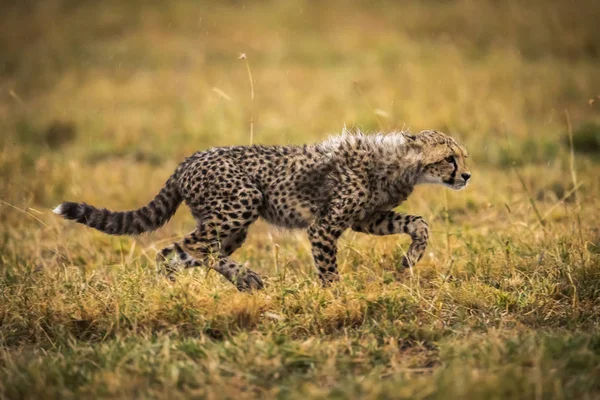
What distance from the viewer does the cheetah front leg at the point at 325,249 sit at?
446cm

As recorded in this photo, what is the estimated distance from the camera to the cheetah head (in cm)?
454

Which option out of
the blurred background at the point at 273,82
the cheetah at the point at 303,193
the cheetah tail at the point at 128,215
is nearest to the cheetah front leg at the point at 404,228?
the cheetah at the point at 303,193

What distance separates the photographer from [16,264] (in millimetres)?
5086

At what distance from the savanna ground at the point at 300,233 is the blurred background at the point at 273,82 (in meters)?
0.05

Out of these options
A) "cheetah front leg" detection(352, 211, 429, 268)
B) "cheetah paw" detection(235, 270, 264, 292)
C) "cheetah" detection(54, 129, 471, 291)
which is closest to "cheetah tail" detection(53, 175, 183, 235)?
"cheetah" detection(54, 129, 471, 291)

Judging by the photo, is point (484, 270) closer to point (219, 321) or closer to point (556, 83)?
point (219, 321)

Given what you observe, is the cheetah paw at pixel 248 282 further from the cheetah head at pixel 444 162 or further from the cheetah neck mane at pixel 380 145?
the cheetah head at pixel 444 162

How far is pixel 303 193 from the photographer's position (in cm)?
466

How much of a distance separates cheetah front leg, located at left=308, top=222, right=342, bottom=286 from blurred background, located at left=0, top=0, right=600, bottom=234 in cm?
164

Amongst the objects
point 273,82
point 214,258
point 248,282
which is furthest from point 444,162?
point 273,82

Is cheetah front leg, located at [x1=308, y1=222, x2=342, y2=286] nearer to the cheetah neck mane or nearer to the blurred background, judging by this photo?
the cheetah neck mane

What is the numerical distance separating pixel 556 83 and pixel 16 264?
22.9 feet

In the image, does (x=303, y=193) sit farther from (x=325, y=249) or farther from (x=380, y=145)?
(x=380, y=145)

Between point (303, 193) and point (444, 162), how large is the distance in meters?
0.80
